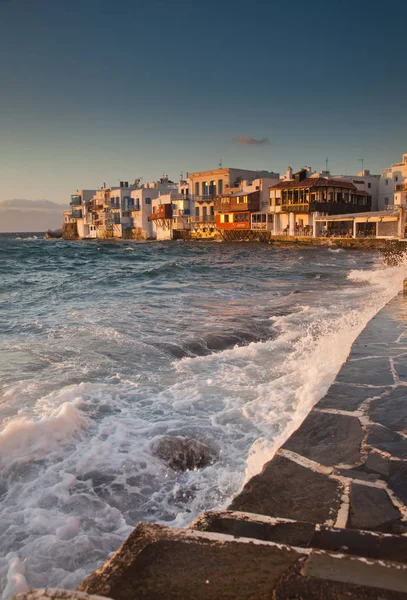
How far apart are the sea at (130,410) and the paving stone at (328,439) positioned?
467 millimetres

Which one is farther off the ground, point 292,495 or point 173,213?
point 173,213

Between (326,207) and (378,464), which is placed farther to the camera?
(326,207)

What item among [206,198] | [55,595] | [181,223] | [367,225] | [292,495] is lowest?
[292,495]

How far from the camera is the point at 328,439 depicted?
3600mm

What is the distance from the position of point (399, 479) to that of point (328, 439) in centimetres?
74

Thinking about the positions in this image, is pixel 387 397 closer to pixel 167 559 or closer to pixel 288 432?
pixel 288 432

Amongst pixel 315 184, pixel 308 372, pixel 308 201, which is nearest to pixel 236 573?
pixel 308 372

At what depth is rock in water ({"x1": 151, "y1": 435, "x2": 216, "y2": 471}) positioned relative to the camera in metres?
4.43

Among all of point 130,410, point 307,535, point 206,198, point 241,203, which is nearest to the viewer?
point 307,535

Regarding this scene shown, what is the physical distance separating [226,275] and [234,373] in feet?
66.2

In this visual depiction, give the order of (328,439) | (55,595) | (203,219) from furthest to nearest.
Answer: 1. (203,219)
2. (328,439)
3. (55,595)

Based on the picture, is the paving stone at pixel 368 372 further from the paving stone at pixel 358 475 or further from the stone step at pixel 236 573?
the stone step at pixel 236 573

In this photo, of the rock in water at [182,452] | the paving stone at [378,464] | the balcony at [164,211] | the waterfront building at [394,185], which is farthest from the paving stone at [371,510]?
the balcony at [164,211]

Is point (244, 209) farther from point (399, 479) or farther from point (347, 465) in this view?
point (399, 479)
